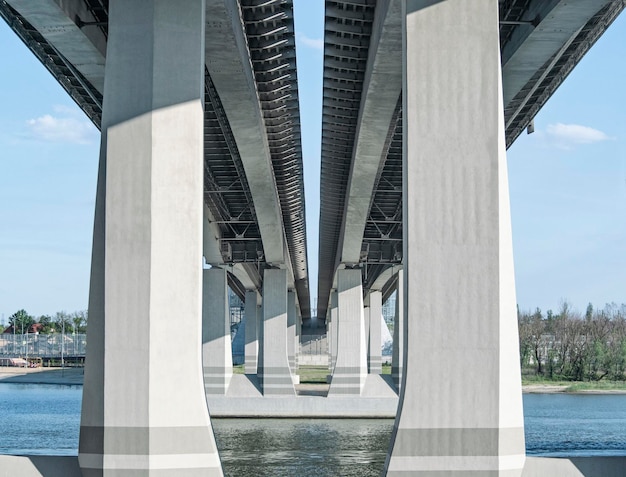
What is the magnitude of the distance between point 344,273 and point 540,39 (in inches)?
1451

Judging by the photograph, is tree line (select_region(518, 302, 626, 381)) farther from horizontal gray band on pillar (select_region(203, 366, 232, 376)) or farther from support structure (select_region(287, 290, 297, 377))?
horizontal gray band on pillar (select_region(203, 366, 232, 376))

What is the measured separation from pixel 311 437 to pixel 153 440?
27267 millimetres

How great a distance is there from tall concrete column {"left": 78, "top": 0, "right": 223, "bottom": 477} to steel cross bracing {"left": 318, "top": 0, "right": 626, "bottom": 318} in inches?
212

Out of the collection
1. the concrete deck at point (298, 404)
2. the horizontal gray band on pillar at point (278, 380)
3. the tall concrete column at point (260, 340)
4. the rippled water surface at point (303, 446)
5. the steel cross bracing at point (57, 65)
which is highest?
the steel cross bracing at point (57, 65)

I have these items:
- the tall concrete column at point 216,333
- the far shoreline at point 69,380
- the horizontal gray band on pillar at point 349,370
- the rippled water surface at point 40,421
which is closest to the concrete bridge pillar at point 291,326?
the far shoreline at point 69,380

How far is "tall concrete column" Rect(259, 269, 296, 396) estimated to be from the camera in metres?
57.4

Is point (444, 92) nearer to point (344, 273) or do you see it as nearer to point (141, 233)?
point (141, 233)

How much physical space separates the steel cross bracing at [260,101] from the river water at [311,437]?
9928 millimetres

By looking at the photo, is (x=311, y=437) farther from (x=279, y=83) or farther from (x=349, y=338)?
(x=279, y=83)

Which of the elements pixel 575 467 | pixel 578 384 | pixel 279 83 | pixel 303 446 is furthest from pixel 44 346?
pixel 575 467

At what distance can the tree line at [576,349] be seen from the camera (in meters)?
95.4

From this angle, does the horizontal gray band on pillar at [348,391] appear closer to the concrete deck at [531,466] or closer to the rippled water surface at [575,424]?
the rippled water surface at [575,424]

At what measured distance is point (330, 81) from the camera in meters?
28.5

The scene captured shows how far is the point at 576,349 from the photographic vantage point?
98500mm
